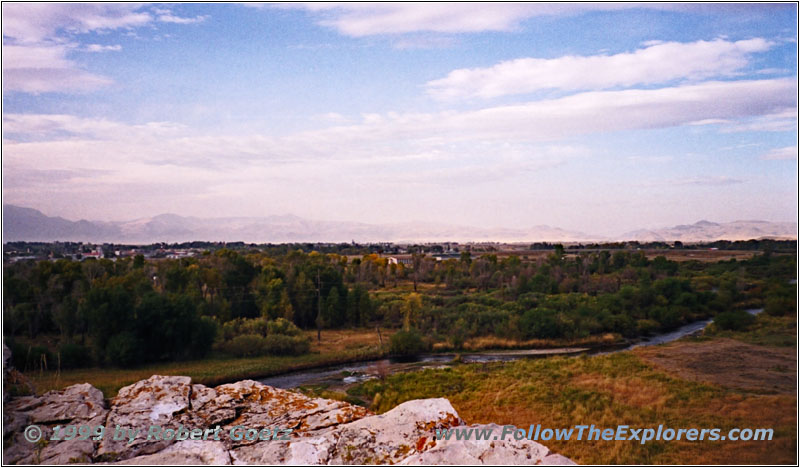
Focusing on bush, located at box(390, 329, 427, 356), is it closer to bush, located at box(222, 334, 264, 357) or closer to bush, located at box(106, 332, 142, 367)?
bush, located at box(222, 334, 264, 357)

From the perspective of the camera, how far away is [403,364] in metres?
8.26

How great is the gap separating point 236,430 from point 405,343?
147 inches

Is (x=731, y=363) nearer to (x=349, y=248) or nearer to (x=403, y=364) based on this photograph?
(x=403, y=364)

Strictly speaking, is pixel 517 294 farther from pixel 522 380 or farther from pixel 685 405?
pixel 685 405

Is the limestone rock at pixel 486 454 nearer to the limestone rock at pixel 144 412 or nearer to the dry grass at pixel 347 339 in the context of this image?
the limestone rock at pixel 144 412

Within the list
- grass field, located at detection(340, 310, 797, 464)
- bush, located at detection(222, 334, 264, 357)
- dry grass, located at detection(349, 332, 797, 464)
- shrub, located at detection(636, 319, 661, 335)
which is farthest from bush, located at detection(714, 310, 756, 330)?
bush, located at detection(222, 334, 264, 357)

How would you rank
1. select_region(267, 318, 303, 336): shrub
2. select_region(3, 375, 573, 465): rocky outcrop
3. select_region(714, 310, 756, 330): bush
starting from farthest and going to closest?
select_region(267, 318, 303, 336): shrub < select_region(714, 310, 756, 330): bush < select_region(3, 375, 573, 465): rocky outcrop

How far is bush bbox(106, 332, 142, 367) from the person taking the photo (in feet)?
25.4

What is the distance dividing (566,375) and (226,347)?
16.6ft

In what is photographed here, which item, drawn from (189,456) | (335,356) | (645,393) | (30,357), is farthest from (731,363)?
(30,357)

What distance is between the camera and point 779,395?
20.7 feet

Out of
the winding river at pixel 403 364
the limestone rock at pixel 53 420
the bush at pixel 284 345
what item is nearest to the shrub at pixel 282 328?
the bush at pixel 284 345

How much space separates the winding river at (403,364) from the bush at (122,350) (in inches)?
73.9

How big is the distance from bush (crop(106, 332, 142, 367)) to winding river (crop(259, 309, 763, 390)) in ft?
6.16
